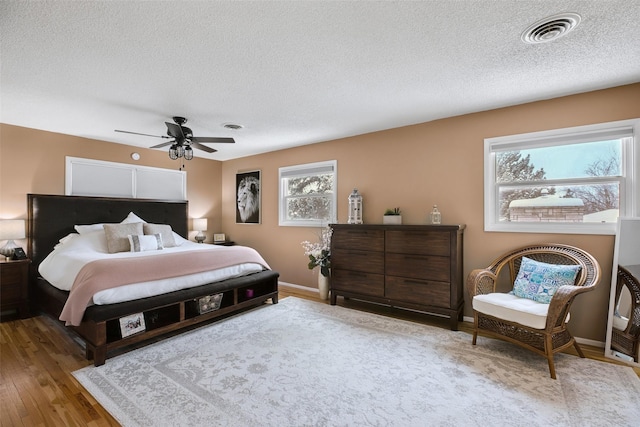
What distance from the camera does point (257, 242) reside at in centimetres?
580

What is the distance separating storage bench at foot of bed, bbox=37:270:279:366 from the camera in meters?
2.54

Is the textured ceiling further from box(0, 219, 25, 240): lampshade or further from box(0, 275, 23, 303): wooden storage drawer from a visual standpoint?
box(0, 275, 23, 303): wooden storage drawer

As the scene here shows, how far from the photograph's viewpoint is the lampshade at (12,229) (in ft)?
11.8

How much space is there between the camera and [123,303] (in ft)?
8.87

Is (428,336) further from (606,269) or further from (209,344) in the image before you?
(209,344)

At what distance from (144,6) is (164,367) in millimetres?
2567

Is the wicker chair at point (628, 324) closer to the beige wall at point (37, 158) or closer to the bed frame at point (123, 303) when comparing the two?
the bed frame at point (123, 303)

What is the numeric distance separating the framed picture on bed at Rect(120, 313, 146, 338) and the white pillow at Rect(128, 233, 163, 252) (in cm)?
149

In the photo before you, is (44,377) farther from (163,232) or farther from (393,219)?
(393,219)

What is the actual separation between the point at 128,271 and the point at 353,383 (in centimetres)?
224

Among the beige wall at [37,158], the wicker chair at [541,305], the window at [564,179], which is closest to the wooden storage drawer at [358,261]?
the wicker chair at [541,305]

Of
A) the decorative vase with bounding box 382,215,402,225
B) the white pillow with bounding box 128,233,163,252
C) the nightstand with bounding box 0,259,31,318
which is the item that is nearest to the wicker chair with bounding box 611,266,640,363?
the decorative vase with bounding box 382,215,402,225

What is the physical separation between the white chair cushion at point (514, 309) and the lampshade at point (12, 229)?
5227 millimetres

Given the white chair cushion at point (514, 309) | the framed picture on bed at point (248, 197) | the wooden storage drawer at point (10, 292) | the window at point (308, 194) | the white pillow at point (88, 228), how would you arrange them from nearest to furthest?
the white chair cushion at point (514, 309), the wooden storage drawer at point (10, 292), the white pillow at point (88, 228), the window at point (308, 194), the framed picture on bed at point (248, 197)
